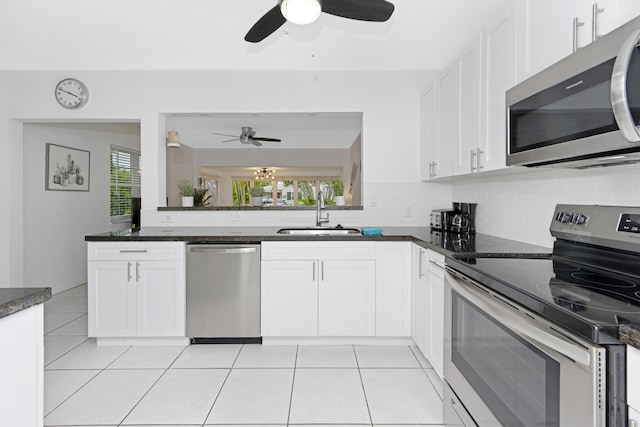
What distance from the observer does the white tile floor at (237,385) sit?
186 centimetres

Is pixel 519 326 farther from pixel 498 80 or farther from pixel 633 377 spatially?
pixel 498 80

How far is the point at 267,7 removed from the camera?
2650mm

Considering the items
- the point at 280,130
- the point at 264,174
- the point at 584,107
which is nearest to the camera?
the point at 584,107

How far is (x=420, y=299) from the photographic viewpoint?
2473 millimetres

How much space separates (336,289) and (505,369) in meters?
1.60

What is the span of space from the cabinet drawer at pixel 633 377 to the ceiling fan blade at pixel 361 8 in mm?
1695

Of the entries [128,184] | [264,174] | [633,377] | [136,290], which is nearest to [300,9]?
[633,377]

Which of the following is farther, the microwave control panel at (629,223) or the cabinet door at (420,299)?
the cabinet door at (420,299)

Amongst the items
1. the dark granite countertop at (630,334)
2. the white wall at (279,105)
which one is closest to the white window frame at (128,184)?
the white wall at (279,105)

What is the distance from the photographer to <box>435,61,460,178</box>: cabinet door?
2.41 m

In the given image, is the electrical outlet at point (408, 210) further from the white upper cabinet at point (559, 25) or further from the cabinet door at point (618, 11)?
the cabinet door at point (618, 11)

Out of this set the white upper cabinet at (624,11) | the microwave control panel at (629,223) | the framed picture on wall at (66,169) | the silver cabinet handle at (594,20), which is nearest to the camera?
the white upper cabinet at (624,11)

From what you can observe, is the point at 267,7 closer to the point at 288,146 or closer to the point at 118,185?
the point at 118,185

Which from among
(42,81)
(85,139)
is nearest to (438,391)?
(42,81)
